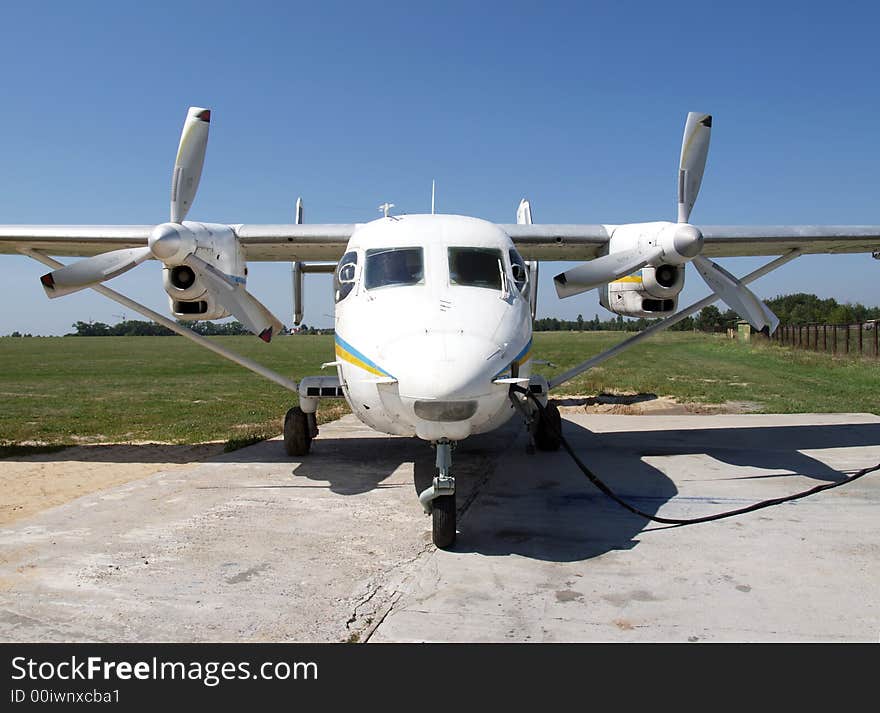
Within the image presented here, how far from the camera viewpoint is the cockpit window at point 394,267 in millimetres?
6805

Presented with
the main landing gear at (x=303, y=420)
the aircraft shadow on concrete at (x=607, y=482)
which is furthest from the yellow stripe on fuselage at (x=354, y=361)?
the main landing gear at (x=303, y=420)

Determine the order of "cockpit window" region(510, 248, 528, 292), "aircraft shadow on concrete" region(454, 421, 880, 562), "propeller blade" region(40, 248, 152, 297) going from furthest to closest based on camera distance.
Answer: "propeller blade" region(40, 248, 152, 297)
"cockpit window" region(510, 248, 528, 292)
"aircraft shadow on concrete" region(454, 421, 880, 562)

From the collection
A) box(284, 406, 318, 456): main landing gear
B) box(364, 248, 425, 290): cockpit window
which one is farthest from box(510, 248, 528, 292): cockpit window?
box(284, 406, 318, 456): main landing gear

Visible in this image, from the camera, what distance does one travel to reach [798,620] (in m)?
4.17

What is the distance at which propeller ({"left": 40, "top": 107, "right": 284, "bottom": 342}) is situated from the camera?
8430mm

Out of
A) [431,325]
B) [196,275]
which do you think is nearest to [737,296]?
[431,325]

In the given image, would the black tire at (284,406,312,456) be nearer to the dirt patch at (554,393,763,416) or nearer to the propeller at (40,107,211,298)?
the propeller at (40,107,211,298)

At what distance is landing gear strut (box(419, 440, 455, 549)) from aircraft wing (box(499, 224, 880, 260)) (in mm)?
5102

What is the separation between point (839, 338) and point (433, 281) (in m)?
38.3

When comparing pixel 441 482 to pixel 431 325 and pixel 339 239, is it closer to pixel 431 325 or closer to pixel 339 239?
pixel 431 325

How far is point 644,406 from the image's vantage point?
17188mm

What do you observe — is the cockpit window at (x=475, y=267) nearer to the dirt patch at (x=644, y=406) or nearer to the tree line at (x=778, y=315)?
the dirt patch at (x=644, y=406)

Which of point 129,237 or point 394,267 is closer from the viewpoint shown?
point 394,267

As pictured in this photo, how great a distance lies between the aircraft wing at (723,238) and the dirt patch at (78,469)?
240 inches
